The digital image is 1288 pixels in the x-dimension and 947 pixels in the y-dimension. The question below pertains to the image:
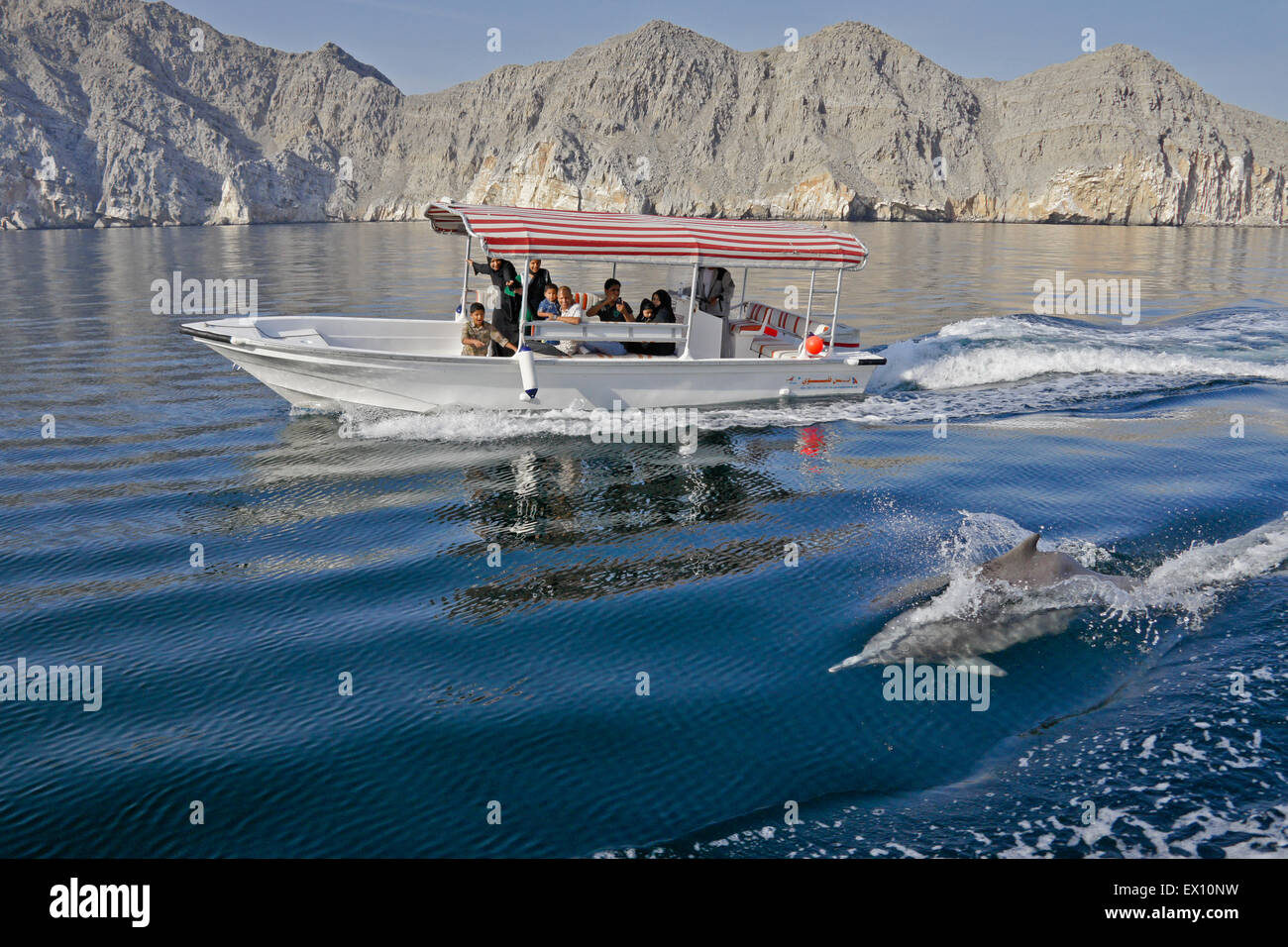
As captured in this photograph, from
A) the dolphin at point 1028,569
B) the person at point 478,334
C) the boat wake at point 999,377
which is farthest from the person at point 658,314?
the dolphin at point 1028,569

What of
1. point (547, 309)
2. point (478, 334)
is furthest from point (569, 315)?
point (478, 334)

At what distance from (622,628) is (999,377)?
52.7 ft

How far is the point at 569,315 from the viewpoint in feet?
58.2

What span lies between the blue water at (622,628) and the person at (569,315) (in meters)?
1.77

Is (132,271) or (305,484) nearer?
(305,484)

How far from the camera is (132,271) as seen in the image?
54219 mm

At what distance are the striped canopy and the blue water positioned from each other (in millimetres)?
3103

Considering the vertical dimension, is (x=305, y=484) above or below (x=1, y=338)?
below

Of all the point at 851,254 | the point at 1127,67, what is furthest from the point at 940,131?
the point at 851,254

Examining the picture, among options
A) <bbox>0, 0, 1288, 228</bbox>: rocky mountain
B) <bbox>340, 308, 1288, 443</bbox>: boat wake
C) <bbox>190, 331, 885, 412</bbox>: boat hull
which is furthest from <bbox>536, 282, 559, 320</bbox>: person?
<bbox>0, 0, 1288, 228</bbox>: rocky mountain
